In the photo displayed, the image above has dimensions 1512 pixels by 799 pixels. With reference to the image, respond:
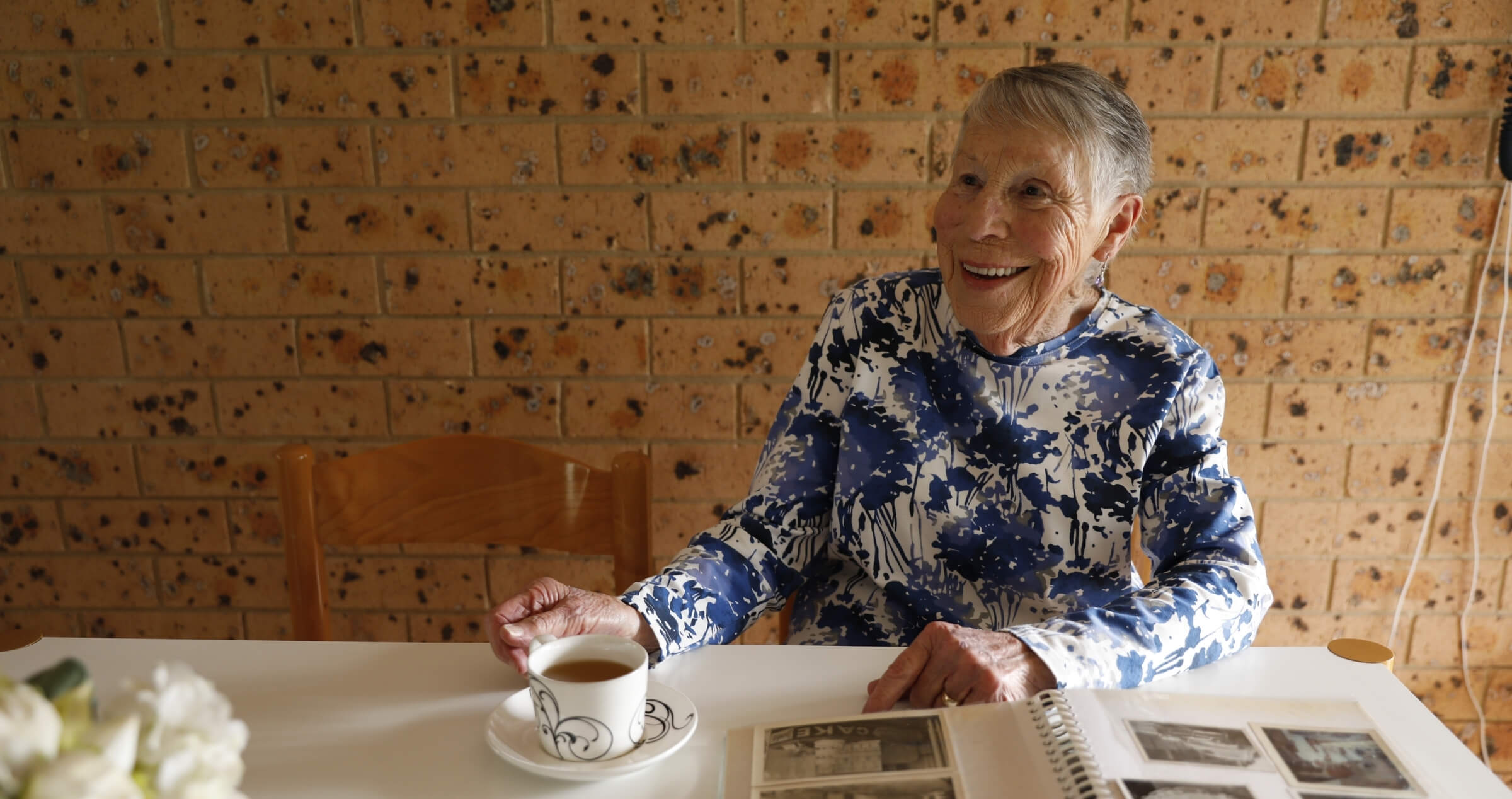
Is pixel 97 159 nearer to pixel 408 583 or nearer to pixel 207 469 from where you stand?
pixel 207 469

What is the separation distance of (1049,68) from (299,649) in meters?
1.03

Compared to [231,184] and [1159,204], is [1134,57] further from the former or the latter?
[231,184]

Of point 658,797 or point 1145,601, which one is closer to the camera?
point 658,797

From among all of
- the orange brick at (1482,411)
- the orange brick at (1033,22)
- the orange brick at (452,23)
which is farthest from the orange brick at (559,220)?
the orange brick at (1482,411)

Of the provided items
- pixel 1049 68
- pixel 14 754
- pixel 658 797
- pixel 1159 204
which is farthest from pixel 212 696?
pixel 1159 204

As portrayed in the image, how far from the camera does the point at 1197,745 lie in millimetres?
703

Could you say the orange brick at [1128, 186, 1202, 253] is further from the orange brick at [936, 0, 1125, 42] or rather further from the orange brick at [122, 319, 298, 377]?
the orange brick at [122, 319, 298, 377]

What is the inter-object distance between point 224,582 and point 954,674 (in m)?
1.62

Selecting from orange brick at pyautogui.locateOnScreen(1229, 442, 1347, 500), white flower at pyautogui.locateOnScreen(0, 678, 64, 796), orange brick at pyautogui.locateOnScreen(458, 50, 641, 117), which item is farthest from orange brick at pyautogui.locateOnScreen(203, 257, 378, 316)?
orange brick at pyautogui.locateOnScreen(1229, 442, 1347, 500)

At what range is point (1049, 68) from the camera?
3.73ft

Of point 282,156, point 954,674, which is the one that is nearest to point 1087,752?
point 954,674

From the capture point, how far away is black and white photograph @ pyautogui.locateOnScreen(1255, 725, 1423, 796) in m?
0.66

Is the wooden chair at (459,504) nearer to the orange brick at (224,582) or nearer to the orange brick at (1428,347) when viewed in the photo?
the orange brick at (224,582)

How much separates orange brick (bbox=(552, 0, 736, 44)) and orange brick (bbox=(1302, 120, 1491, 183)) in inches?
40.2
